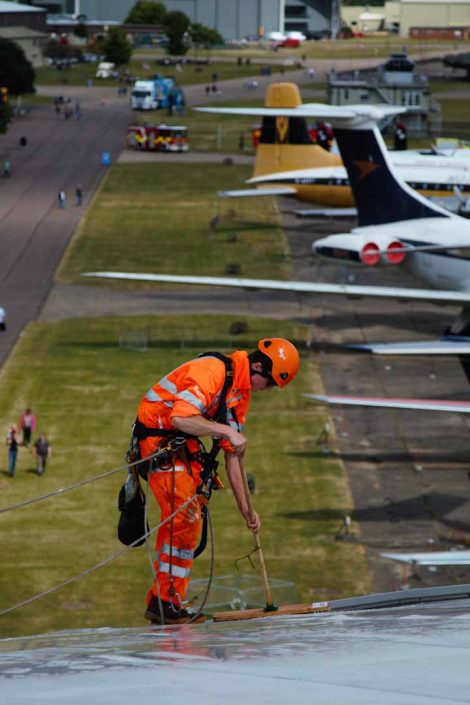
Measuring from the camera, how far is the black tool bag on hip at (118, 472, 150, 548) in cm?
1441

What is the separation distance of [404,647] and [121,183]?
3854 inches

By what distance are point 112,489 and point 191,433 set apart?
26.7m

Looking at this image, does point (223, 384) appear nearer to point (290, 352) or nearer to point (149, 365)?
point (290, 352)

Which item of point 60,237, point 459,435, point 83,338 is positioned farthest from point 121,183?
point 459,435

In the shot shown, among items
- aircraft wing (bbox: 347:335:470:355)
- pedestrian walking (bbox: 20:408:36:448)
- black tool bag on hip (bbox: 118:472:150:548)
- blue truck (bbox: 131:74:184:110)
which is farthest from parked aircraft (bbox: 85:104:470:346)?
blue truck (bbox: 131:74:184:110)

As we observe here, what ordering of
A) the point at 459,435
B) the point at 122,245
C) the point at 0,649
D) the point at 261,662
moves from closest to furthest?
1. the point at 261,662
2. the point at 0,649
3. the point at 459,435
4. the point at 122,245

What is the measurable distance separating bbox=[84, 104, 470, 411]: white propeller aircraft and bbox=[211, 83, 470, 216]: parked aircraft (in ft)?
32.9

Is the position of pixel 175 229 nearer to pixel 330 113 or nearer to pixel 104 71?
pixel 330 113

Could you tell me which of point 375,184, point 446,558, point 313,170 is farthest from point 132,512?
point 313,170

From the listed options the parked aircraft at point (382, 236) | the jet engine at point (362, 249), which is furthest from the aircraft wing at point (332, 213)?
the jet engine at point (362, 249)

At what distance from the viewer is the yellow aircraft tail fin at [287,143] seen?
78.8 m

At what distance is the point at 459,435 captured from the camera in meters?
44.8

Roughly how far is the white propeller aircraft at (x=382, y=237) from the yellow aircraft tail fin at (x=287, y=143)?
50.9 ft

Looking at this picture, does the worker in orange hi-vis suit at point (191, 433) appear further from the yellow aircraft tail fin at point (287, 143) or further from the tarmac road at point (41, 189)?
the yellow aircraft tail fin at point (287, 143)
